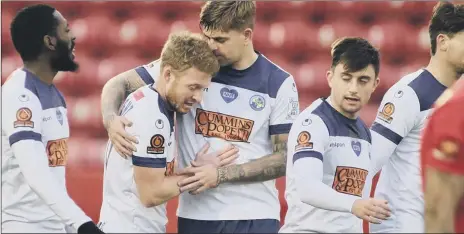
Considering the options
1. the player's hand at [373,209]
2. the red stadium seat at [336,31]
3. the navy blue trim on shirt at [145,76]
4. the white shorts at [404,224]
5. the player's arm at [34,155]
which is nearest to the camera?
the player's hand at [373,209]

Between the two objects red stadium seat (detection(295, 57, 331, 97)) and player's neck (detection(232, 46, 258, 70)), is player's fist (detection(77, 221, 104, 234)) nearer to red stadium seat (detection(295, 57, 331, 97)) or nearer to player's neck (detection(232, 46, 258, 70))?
player's neck (detection(232, 46, 258, 70))

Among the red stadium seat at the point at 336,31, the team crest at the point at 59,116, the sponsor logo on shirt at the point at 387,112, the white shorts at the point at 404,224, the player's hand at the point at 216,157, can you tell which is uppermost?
the red stadium seat at the point at 336,31

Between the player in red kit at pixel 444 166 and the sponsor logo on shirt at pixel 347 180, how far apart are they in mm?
874

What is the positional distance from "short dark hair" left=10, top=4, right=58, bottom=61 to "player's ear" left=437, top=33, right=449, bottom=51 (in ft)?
2.81

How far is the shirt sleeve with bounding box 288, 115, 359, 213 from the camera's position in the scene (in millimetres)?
2029

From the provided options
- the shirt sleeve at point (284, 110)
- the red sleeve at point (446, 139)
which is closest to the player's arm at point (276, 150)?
the shirt sleeve at point (284, 110)

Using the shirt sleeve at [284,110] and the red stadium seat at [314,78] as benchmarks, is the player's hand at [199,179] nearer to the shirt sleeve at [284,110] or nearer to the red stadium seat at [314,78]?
the shirt sleeve at [284,110]

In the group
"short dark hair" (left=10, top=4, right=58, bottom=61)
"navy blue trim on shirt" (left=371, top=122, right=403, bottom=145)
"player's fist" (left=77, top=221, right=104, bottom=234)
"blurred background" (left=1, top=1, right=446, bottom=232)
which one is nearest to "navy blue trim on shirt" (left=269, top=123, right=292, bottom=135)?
"navy blue trim on shirt" (left=371, top=122, right=403, bottom=145)

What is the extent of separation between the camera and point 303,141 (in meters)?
2.11

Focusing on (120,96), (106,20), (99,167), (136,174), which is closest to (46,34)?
(120,96)

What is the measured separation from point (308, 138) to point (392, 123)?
25cm

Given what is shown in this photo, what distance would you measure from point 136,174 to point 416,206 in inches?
25.8

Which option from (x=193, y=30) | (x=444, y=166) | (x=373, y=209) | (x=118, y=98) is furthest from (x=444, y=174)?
(x=193, y=30)

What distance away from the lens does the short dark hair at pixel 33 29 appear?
231cm
